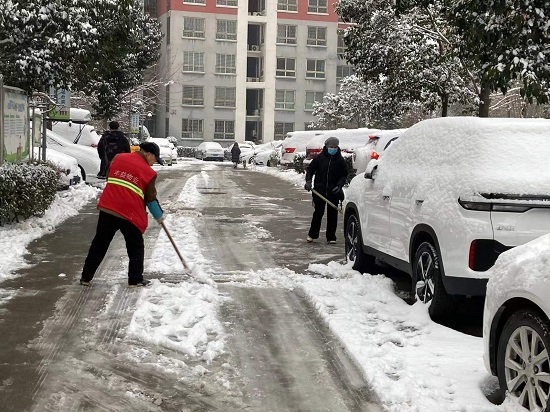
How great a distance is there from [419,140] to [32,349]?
409 centimetres

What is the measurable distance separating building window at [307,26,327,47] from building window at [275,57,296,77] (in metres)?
2.53

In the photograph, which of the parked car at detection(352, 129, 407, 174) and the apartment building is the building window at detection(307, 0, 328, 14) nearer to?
the apartment building

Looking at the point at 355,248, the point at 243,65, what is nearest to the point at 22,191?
the point at 355,248

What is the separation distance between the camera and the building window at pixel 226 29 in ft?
215

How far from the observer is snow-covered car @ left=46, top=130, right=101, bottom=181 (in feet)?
66.6

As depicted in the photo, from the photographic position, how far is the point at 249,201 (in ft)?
58.4

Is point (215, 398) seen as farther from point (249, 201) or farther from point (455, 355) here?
point (249, 201)

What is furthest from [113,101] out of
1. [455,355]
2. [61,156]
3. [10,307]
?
[455,355]

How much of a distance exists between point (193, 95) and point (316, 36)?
43.0ft

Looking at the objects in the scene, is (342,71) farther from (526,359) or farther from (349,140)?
(526,359)

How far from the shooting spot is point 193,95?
64.9 m

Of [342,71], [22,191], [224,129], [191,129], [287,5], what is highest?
[287,5]

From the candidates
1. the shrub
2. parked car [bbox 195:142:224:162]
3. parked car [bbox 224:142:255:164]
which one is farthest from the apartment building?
the shrub

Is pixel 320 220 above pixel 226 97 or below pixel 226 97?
below
